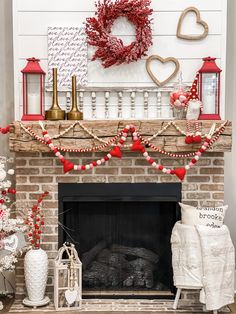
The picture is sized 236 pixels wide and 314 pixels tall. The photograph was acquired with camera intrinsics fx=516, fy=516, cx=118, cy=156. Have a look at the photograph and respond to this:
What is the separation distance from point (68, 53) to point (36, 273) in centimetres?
151

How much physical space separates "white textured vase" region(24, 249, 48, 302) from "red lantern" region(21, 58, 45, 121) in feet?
2.98

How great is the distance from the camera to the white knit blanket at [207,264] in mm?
3209

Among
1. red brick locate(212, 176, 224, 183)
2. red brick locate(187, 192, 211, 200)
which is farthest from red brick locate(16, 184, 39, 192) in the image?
red brick locate(212, 176, 224, 183)

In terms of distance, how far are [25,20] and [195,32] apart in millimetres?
1184

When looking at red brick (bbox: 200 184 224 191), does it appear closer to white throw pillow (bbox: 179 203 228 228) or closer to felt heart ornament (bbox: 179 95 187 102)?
white throw pillow (bbox: 179 203 228 228)

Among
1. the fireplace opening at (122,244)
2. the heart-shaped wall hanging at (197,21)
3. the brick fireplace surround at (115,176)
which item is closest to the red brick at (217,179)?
the brick fireplace surround at (115,176)

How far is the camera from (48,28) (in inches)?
141

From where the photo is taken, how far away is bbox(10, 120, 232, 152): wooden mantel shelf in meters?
3.40

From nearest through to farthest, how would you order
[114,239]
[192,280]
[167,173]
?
[192,280], [167,173], [114,239]

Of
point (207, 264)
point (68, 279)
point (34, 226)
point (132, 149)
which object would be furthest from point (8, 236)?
point (207, 264)

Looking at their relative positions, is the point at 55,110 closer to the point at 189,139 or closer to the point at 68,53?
the point at 68,53

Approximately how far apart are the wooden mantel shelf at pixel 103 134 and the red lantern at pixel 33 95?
9 cm

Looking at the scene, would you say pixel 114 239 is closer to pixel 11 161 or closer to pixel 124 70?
pixel 11 161

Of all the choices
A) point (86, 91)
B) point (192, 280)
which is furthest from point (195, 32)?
point (192, 280)
